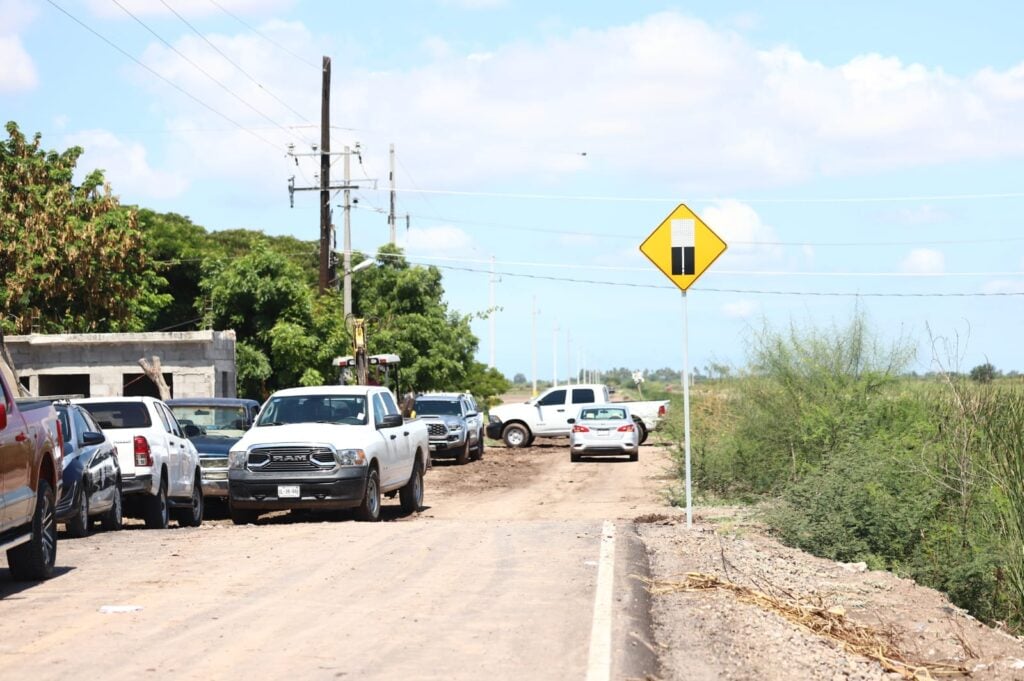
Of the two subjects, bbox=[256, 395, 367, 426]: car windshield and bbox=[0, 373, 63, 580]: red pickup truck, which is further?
bbox=[256, 395, 367, 426]: car windshield

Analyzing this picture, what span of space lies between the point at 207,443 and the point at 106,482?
5.17 m

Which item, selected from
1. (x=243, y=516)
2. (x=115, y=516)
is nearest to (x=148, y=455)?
(x=115, y=516)

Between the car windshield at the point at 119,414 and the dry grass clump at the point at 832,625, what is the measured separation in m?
9.72

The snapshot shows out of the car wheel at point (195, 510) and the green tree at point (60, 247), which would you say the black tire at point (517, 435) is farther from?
the car wheel at point (195, 510)

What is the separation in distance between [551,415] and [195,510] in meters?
27.0

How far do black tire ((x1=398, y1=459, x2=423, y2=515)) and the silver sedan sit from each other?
17960mm

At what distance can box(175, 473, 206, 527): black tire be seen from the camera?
20.0m

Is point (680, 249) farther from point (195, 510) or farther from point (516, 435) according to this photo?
point (516, 435)

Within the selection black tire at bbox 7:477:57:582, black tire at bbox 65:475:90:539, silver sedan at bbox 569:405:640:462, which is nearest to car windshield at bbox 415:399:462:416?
silver sedan at bbox 569:405:640:462

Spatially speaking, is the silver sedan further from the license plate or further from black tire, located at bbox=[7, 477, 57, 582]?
black tire, located at bbox=[7, 477, 57, 582]

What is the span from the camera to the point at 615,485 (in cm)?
3064

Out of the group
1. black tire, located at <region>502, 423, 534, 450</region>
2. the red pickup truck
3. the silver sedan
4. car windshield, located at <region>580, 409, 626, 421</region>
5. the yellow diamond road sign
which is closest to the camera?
the red pickup truck

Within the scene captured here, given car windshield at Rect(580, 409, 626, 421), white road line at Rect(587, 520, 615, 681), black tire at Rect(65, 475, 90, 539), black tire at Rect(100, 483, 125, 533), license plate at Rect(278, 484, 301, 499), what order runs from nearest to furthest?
white road line at Rect(587, 520, 615, 681)
black tire at Rect(65, 475, 90, 539)
black tire at Rect(100, 483, 125, 533)
license plate at Rect(278, 484, 301, 499)
car windshield at Rect(580, 409, 626, 421)

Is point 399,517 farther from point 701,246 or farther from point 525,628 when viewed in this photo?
point 525,628
